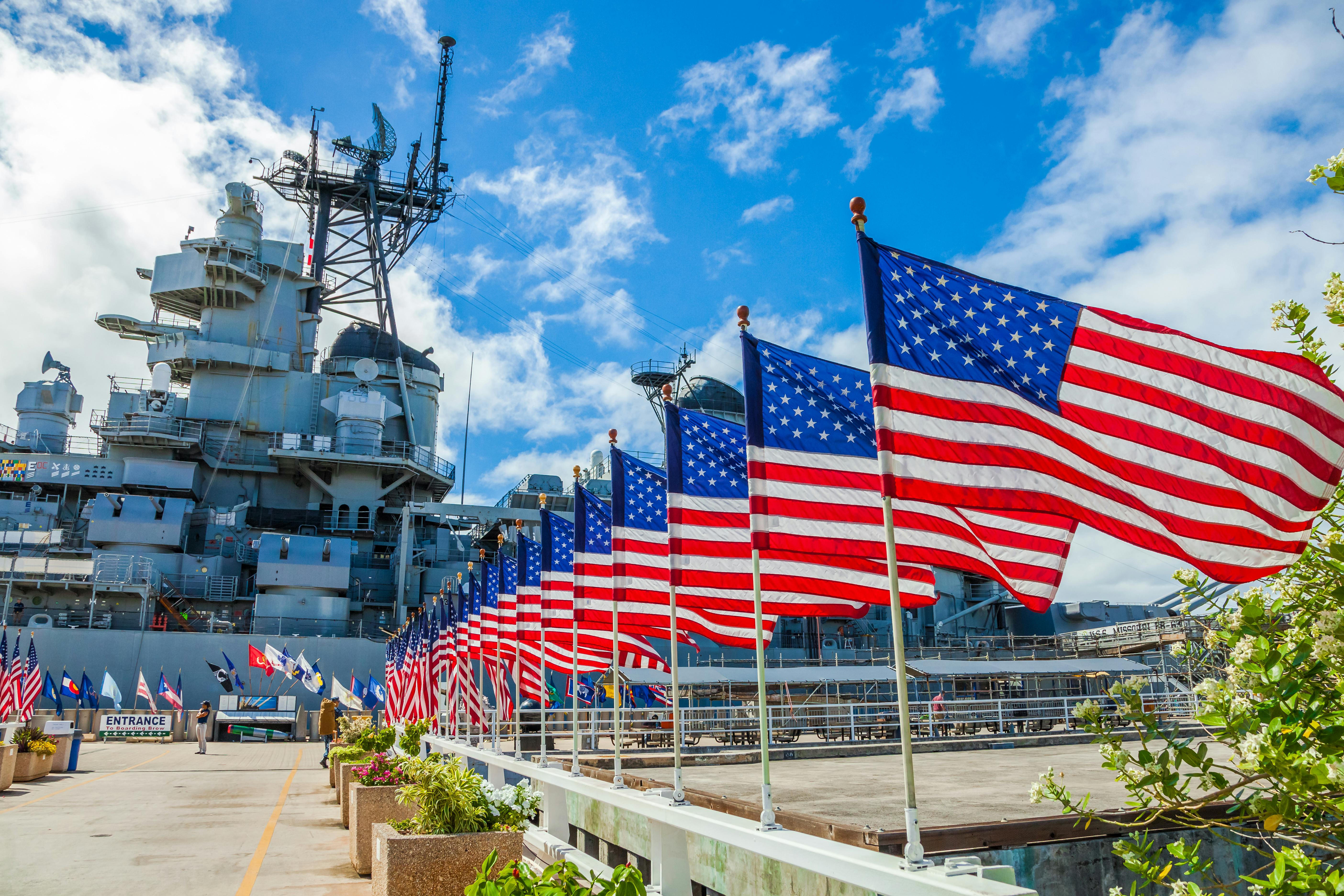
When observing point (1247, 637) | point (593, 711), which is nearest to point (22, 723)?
point (593, 711)

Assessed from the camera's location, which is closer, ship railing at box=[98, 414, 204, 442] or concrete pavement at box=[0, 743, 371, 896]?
concrete pavement at box=[0, 743, 371, 896]

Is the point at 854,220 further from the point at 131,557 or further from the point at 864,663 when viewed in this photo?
the point at 131,557

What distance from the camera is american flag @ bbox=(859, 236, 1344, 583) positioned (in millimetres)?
5121

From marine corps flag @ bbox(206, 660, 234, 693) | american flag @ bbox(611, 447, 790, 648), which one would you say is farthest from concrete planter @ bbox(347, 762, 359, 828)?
marine corps flag @ bbox(206, 660, 234, 693)

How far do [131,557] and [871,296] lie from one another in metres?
43.5

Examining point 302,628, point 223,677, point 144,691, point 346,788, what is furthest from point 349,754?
point 302,628

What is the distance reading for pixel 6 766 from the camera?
698 inches

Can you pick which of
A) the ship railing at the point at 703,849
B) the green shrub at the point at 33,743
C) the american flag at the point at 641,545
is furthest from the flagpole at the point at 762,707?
the green shrub at the point at 33,743

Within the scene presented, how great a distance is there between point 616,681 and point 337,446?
41.9m

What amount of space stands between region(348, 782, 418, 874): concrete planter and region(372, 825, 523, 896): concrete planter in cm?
389

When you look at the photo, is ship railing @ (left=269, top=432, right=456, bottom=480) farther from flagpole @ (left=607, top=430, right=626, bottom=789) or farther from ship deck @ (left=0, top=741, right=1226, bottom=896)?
flagpole @ (left=607, top=430, right=626, bottom=789)

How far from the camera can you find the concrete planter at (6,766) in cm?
1750

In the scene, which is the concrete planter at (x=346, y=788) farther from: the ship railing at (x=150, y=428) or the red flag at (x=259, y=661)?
the ship railing at (x=150, y=428)

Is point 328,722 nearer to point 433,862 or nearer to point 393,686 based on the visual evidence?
point 393,686
